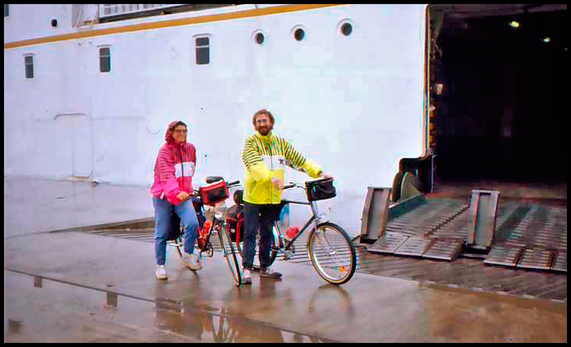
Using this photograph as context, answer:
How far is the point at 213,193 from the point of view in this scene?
5727 millimetres

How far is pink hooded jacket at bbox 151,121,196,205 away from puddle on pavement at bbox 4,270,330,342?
1.07 meters

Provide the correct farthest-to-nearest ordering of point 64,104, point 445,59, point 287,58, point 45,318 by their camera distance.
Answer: point 445,59 → point 64,104 → point 287,58 → point 45,318

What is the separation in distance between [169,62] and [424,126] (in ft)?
22.8

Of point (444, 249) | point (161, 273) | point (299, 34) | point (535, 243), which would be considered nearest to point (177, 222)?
point (161, 273)

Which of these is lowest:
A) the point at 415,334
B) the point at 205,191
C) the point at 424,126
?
the point at 415,334

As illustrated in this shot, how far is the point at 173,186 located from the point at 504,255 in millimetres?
3962

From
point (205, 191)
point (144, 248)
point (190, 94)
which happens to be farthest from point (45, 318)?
point (190, 94)

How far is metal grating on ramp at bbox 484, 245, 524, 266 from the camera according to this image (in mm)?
6595

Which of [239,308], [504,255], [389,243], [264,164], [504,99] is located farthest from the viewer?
[504,99]

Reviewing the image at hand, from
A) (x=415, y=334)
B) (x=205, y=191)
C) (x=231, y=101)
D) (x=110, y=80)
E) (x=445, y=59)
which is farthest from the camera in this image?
(x=445, y=59)

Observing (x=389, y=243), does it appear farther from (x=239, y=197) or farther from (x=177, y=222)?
(x=177, y=222)

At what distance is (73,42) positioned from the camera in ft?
53.7

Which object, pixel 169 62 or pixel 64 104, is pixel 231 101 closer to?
pixel 169 62

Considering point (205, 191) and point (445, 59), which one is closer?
point (205, 191)
